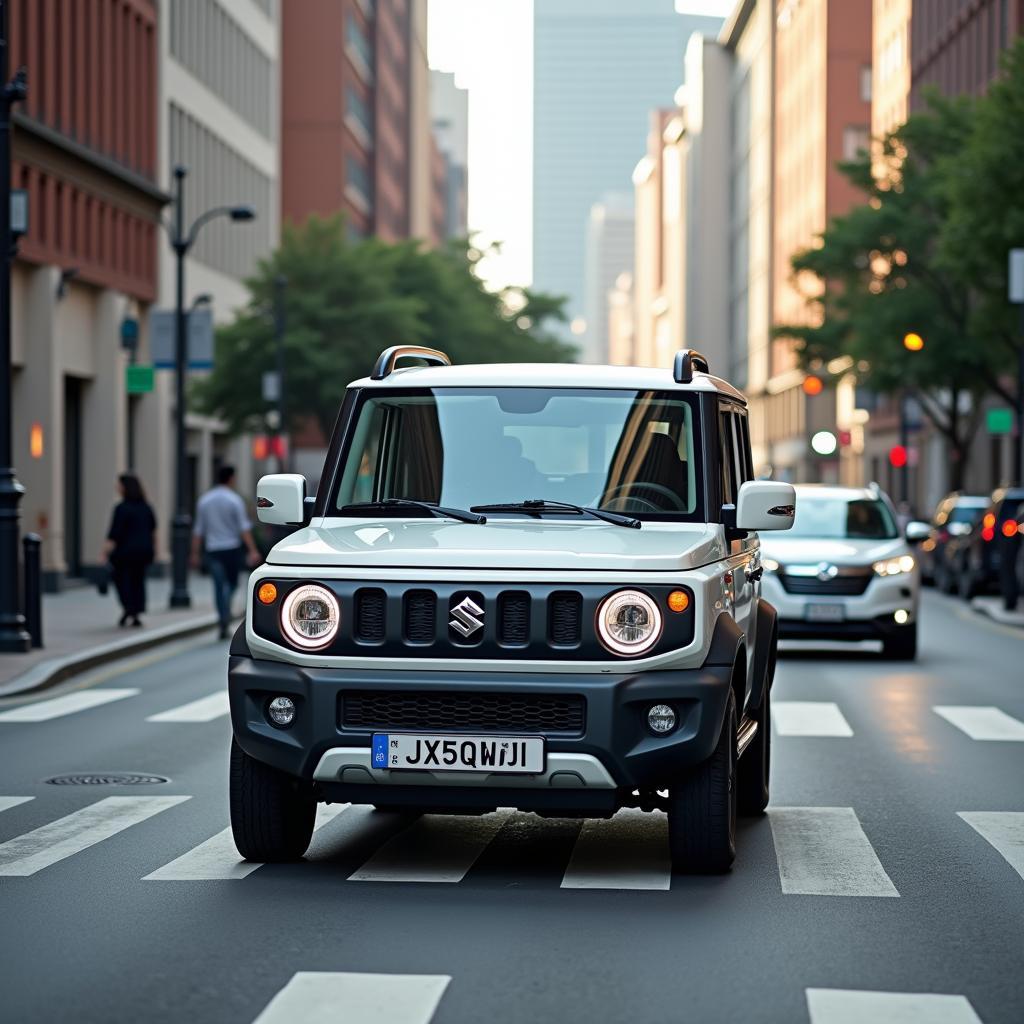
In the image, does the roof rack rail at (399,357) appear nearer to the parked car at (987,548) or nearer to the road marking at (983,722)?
the road marking at (983,722)

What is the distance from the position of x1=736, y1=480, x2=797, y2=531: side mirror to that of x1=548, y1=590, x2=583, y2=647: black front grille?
1136 millimetres

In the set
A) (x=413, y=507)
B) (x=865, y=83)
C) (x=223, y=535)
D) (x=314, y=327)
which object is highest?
(x=865, y=83)

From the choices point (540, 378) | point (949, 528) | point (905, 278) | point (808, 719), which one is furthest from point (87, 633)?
point (905, 278)

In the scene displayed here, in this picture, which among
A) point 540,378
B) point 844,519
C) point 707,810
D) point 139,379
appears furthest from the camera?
point 139,379

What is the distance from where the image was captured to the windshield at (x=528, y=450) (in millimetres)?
8969

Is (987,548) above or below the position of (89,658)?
above

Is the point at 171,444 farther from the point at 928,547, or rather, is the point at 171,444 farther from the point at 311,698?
the point at 311,698

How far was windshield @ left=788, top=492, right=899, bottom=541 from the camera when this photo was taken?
22.4 metres

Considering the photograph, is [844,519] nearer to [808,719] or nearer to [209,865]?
[808,719]

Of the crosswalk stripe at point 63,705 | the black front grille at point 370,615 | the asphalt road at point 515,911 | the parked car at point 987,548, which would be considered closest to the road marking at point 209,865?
the asphalt road at point 515,911

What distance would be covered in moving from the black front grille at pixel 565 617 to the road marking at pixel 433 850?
105 cm

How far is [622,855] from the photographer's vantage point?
8984 millimetres

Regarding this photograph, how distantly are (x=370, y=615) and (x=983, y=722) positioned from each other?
8.18 m

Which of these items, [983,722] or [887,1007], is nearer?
[887,1007]
